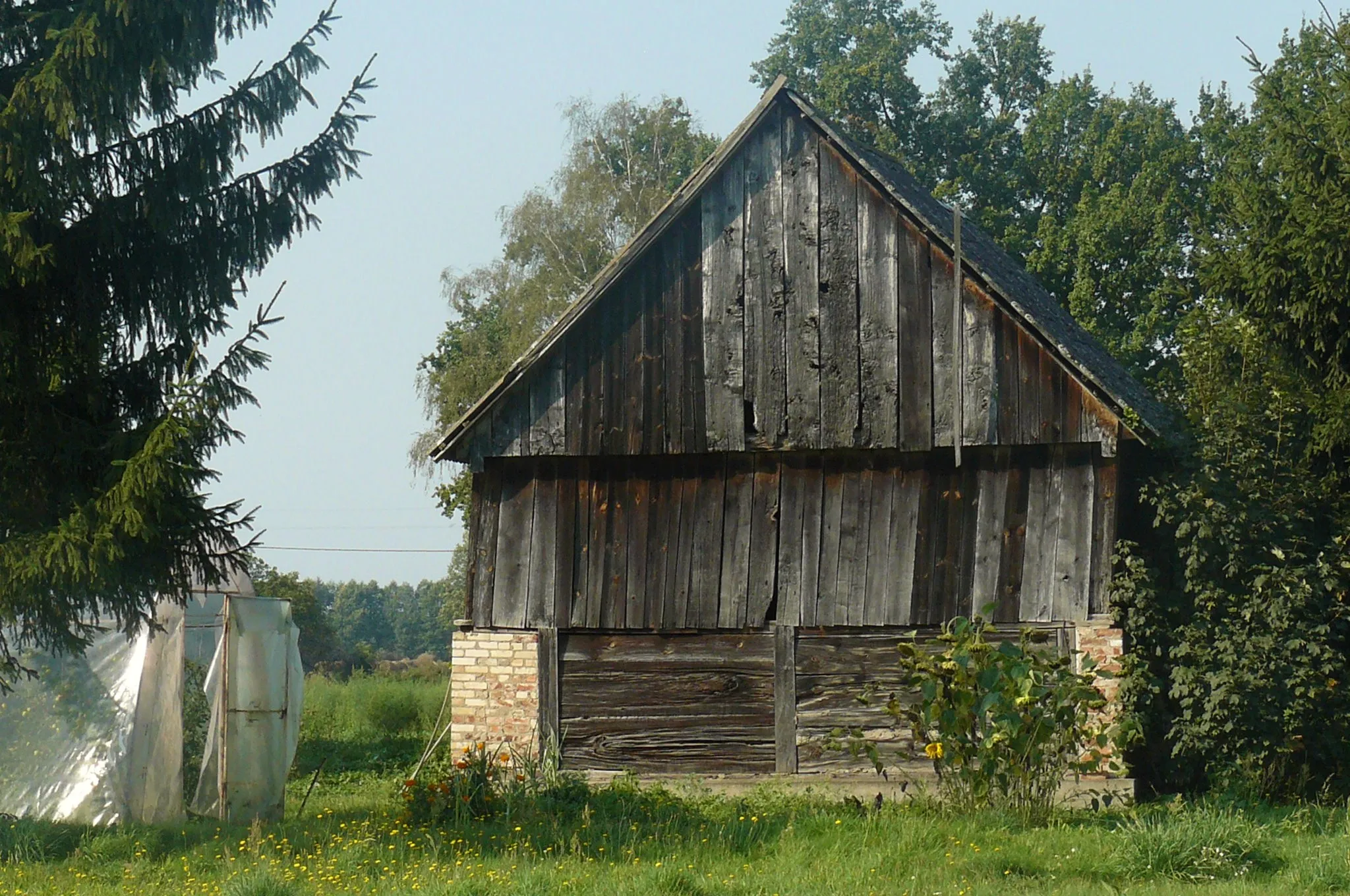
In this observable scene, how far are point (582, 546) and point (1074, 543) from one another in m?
4.85

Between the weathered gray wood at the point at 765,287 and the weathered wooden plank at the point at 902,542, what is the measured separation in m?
1.27

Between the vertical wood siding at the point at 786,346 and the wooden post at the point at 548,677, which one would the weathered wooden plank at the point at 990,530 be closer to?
the vertical wood siding at the point at 786,346

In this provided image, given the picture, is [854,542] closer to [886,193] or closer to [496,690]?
[886,193]

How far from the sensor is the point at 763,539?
13969 mm

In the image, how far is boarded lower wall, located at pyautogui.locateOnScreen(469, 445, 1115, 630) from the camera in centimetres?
1333

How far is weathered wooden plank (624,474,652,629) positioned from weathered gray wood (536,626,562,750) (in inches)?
31.3

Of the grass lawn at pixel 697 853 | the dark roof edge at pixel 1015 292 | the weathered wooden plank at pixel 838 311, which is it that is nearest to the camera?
the grass lawn at pixel 697 853

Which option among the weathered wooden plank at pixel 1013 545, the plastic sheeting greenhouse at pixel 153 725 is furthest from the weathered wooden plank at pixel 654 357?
the plastic sheeting greenhouse at pixel 153 725

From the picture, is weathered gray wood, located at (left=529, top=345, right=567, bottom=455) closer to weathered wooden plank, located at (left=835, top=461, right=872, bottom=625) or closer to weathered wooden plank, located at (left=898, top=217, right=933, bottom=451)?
weathered wooden plank, located at (left=835, top=461, right=872, bottom=625)

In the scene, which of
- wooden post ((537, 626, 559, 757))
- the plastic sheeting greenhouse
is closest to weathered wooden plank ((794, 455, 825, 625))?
wooden post ((537, 626, 559, 757))

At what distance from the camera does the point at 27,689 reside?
13211 millimetres

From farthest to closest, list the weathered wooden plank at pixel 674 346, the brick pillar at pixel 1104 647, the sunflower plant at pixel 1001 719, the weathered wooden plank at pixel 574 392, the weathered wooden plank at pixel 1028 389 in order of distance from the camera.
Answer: the weathered wooden plank at pixel 574 392 < the weathered wooden plank at pixel 674 346 < the weathered wooden plank at pixel 1028 389 < the brick pillar at pixel 1104 647 < the sunflower plant at pixel 1001 719

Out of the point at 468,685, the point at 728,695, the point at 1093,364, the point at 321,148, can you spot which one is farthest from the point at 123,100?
the point at 1093,364

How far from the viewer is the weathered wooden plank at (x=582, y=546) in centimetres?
1421
